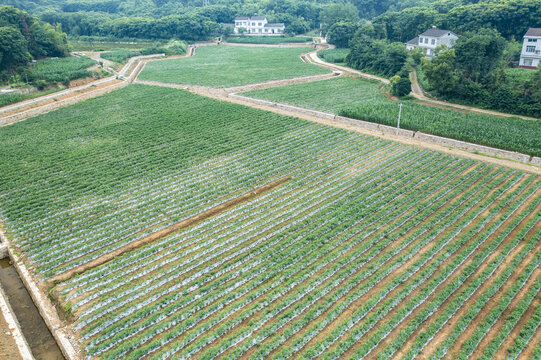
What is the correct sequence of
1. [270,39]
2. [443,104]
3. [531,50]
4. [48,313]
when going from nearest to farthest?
[48,313] → [443,104] → [531,50] → [270,39]

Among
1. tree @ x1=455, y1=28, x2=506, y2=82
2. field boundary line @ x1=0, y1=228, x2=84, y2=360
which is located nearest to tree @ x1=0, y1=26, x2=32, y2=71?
field boundary line @ x1=0, y1=228, x2=84, y2=360

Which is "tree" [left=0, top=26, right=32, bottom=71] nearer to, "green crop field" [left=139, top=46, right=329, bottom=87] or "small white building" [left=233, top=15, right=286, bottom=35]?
"green crop field" [left=139, top=46, right=329, bottom=87]

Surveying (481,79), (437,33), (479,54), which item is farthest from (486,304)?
(437,33)

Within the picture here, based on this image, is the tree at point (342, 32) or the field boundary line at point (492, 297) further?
the tree at point (342, 32)

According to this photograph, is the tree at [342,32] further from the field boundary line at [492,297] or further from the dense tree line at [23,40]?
the field boundary line at [492,297]

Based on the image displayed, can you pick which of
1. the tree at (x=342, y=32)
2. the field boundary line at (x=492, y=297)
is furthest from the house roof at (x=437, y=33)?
the field boundary line at (x=492, y=297)

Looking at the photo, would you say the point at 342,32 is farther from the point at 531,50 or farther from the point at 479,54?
the point at 479,54
